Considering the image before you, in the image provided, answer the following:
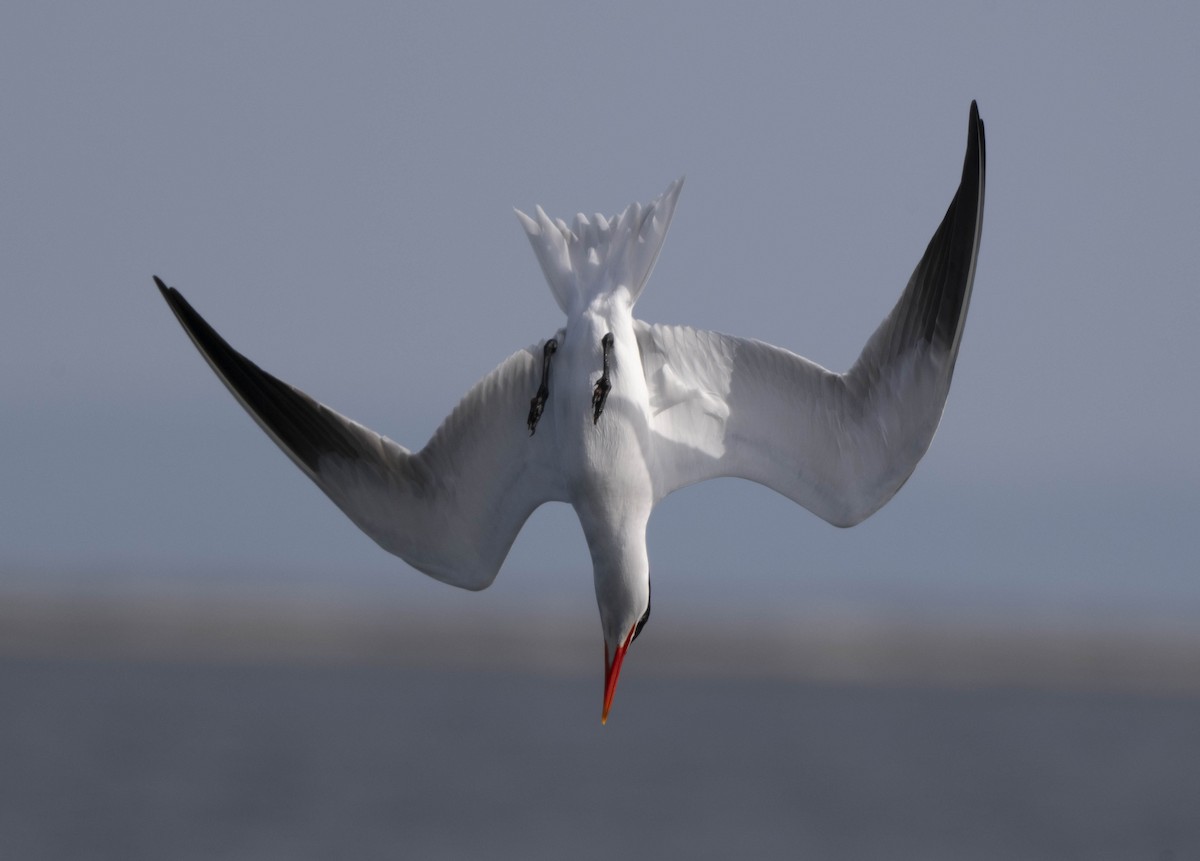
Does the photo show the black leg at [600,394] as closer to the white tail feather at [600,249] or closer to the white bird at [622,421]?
the white bird at [622,421]

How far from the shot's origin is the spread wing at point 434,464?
5598 millimetres

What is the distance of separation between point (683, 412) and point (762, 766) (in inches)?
1405

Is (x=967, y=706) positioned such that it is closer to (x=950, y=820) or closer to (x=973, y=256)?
(x=950, y=820)

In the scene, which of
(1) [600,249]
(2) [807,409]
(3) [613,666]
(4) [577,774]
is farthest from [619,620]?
(4) [577,774]

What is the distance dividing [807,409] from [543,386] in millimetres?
883

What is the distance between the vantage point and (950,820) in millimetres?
33656

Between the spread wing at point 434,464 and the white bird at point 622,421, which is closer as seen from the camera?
A: the white bird at point 622,421

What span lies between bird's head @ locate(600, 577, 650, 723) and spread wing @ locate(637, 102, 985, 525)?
34 centimetres

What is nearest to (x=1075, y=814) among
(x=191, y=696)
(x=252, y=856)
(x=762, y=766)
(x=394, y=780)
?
(x=762, y=766)

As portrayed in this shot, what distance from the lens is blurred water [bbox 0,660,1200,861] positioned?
102 feet

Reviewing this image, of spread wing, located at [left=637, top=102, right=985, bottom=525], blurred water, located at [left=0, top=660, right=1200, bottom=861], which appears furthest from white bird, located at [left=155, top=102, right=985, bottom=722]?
blurred water, located at [left=0, top=660, right=1200, bottom=861]

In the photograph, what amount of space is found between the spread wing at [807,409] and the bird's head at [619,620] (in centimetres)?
34

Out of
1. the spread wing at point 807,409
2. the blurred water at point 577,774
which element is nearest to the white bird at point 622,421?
the spread wing at point 807,409

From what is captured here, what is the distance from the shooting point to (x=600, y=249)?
5.66 m
